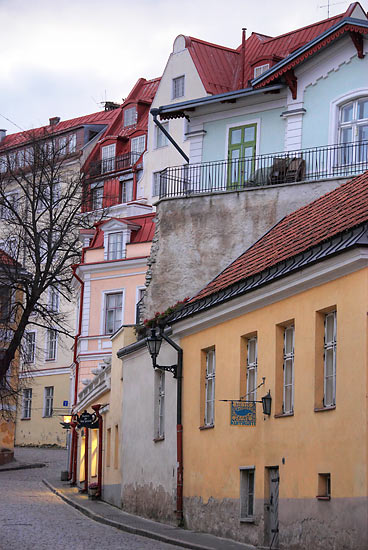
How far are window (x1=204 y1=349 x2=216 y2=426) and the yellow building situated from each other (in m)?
0.02

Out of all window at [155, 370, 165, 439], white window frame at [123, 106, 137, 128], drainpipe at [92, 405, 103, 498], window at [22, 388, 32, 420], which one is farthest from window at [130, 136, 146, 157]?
window at [155, 370, 165, 439]

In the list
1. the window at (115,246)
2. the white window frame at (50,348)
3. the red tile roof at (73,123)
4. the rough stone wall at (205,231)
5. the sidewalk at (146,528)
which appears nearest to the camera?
the sidewalk at (146,528)

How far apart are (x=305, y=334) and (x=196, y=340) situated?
5.11 meters

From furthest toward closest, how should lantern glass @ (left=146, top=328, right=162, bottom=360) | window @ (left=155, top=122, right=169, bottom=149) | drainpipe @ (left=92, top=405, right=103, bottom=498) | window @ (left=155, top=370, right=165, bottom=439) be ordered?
1. window @ (left=155, top=122, right=169, bottom=149)
2. drainpipe @ (left=92, top=405, right=103, bottom=498)
3. window @ (left=155, top=370, right=165, bottom=439)
4. lantern glass @ (left=146, top=328, right=162, bottom=360)

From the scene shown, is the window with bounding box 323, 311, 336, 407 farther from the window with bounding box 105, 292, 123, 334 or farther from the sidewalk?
the window with bounding box 105, 292, 123, 334

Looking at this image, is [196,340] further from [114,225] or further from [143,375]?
[114,225]

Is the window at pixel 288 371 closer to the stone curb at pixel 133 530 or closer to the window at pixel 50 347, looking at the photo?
the stone curb at pixel 133 530

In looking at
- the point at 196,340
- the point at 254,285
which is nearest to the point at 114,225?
the point at 196,340

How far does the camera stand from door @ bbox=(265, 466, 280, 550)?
55.7 ft

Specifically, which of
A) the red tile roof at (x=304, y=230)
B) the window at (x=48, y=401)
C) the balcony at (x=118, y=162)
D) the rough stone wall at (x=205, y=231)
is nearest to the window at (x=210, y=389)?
the red tile roof at (x=304, y=230)

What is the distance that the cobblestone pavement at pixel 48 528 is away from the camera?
17.4 metres

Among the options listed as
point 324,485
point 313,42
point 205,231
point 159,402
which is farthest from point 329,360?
point 313,42

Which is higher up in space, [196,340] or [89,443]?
[196,340]

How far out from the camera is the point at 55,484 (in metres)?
36.6
